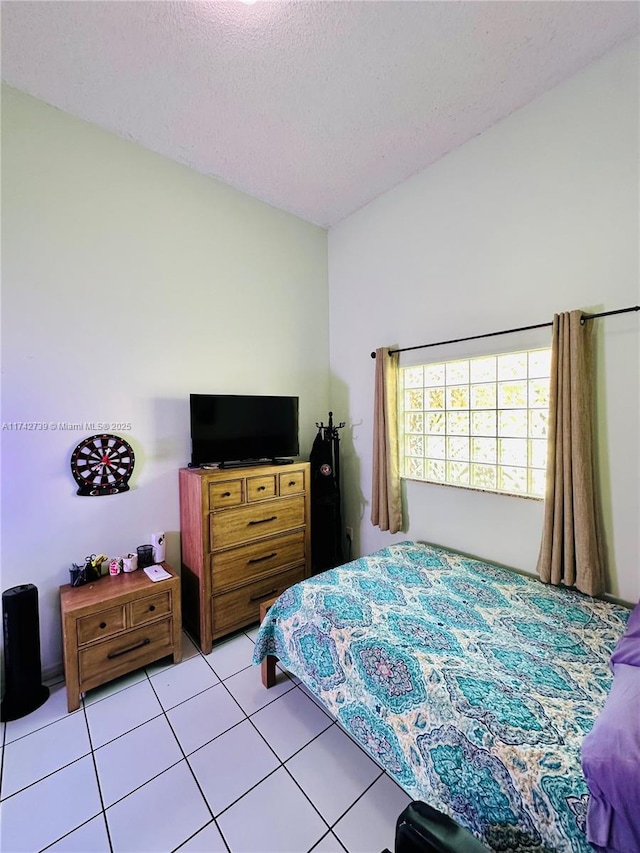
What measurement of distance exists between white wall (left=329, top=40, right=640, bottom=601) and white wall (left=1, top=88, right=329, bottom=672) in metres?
1.05

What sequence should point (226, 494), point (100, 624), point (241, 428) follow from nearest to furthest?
point (100, 624) → point (226, 494) → point (241, 428)

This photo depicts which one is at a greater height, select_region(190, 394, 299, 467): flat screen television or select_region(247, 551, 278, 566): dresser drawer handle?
select_region(190, 394, 299, 467): flat screen television

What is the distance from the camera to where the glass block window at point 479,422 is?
2143 mm

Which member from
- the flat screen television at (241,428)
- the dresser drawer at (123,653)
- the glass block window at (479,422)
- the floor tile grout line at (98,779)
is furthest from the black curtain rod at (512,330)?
the floor tile grout line at (98,779)

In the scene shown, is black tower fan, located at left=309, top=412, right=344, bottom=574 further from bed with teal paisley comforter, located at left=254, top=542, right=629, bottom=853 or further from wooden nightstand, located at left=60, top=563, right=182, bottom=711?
wooden nightstand, located at left=60, top=563, right=182, bottom=711

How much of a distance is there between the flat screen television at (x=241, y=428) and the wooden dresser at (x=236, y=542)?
0.46 ft

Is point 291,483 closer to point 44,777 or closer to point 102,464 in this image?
point 102,464

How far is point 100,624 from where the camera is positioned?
1890 mm

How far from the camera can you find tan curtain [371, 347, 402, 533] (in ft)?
9.07

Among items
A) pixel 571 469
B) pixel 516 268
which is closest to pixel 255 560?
pixel 571 469

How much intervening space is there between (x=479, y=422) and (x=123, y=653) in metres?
2.64

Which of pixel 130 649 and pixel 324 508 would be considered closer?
pixel 130 649

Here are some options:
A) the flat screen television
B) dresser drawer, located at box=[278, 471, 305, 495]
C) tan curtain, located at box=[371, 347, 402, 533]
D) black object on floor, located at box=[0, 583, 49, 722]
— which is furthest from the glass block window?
black object on floor, located at box=[0, 583, 49, 722]

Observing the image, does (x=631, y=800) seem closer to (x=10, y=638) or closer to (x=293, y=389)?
(x=10, y=638)
